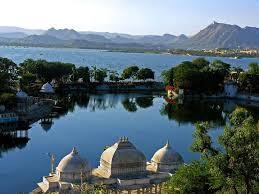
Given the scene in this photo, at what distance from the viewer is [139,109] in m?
69.2

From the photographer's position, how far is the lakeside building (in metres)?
27.2

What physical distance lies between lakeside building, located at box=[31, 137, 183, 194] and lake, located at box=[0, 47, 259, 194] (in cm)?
661

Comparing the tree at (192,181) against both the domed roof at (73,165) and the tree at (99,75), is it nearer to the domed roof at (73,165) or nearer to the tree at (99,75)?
the domed roof at (73,165)

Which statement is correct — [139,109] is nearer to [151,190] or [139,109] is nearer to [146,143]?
[146,143]

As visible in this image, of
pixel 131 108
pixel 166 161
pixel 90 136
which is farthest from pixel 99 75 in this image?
pixel 166 161

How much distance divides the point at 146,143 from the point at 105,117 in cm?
1533

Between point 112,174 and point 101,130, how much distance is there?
25675 millimetres

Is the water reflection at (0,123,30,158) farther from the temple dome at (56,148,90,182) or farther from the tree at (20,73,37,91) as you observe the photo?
the tree at (20,73,37,91)

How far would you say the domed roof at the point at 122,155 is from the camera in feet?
91.2

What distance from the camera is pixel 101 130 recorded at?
53.4 m

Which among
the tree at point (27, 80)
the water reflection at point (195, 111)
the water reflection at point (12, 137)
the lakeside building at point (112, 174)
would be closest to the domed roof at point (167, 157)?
the lakeside building at point (112, 174)

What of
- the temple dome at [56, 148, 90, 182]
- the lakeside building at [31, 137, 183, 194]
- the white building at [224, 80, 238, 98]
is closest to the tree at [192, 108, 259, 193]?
the lakeside building at [31, 137, 183, 194]

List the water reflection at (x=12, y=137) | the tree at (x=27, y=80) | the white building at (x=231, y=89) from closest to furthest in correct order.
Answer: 1. the water reflection at (x=12, y=137)
2. the tree at (x=27, y=80)
3. the white building at (x=231, y=89)

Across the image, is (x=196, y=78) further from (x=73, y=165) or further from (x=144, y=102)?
(x=73, y=165)
